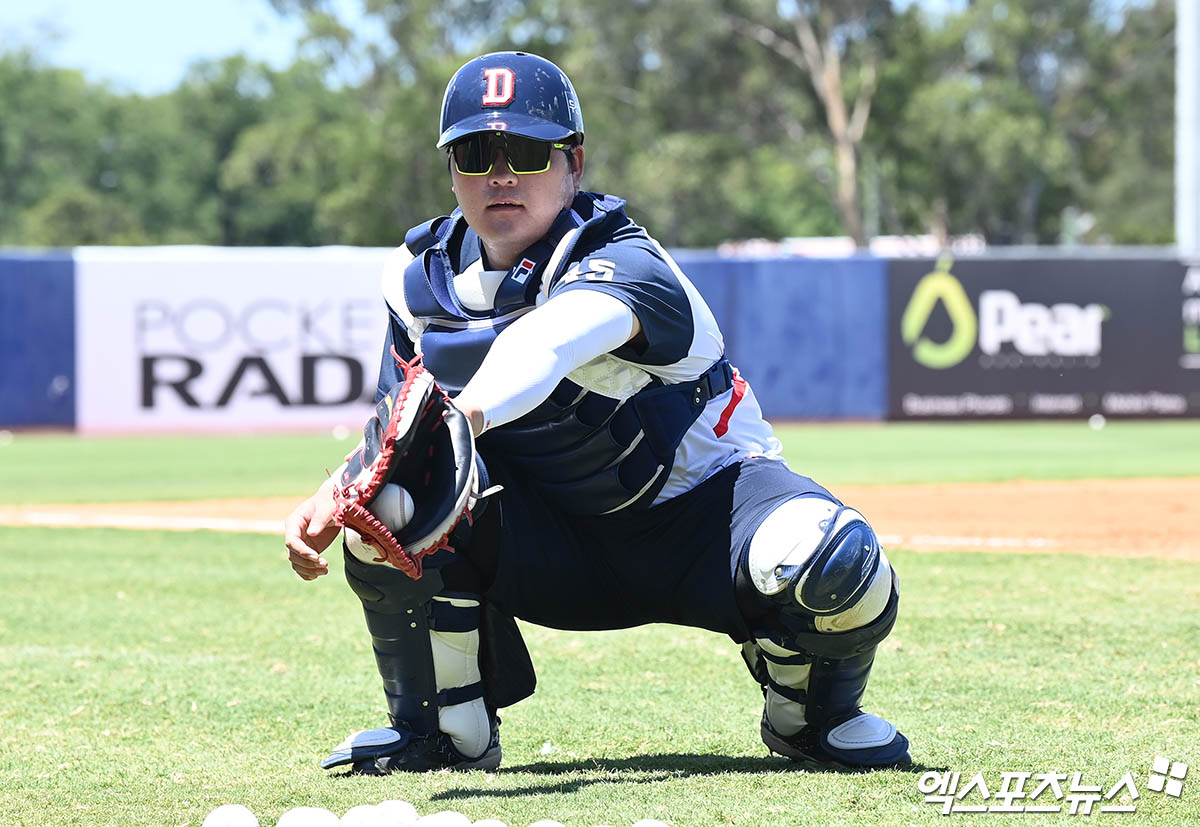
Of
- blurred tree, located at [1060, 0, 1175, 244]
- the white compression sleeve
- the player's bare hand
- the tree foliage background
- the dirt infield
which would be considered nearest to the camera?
the player's bare hand

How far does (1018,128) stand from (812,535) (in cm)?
3429

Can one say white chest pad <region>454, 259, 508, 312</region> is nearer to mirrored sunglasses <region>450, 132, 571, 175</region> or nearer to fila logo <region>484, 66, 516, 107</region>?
mirrored sunglasses <region>450, 132, 571, 175</region>

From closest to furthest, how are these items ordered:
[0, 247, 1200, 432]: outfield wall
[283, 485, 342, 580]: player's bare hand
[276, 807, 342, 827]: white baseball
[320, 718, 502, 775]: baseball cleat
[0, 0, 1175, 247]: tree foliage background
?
[276, 807, 342, 827]: white baseball, [283, 485, 342, 580]: player's bare hand, [320, 718, 502, 775]: baseball cleat, [0, 247, 1200, 432]: outfield wall, [0, 0, 1175, 247]: tree foliage background

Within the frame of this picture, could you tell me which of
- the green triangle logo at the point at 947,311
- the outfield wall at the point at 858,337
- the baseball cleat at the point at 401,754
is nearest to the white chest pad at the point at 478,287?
the baseball cleat at the point at 401,754

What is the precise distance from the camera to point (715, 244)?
5594 centimetres

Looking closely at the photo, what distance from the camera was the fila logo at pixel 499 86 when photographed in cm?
343

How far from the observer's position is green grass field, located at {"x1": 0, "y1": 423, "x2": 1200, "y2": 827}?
3205 millimetres

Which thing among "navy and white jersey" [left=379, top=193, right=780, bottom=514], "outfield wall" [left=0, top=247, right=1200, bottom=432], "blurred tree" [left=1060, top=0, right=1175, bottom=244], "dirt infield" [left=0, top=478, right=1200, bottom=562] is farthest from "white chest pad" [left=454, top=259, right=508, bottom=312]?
"blurred tree" [left=1060, top=0, right=1175, bottom=244]

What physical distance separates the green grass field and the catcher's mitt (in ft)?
1.97

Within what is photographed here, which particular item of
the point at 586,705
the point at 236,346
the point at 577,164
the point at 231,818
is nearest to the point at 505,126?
the point at 577,164

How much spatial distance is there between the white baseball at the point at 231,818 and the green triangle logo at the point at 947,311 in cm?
1573

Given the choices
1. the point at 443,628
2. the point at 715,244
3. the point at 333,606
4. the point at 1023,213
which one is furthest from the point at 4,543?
the point at 715,244

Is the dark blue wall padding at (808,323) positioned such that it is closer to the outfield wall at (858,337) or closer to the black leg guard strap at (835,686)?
the outfield wall at (858,337)

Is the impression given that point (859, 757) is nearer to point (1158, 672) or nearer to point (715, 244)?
point (1158, 672)
